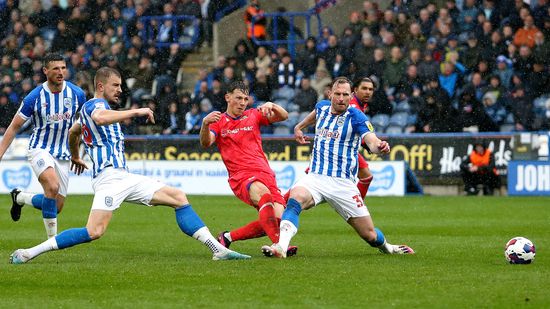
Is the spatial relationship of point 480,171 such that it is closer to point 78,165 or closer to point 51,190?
point 51,190

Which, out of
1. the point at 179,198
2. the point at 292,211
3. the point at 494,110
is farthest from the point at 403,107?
the point at 179,198

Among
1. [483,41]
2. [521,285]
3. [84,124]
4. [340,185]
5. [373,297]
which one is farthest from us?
[483,41]

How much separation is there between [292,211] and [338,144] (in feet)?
2.85

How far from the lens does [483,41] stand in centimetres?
2397

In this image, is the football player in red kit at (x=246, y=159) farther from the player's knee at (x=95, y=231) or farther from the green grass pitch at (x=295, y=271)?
the player's knee at (x=95, y=231)

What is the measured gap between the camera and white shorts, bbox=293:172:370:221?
10.8 metres

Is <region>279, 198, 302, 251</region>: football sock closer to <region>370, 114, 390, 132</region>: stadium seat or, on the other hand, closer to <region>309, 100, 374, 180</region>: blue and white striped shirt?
<region>309, 100, 374, 180</region>: blue and white striped shirt

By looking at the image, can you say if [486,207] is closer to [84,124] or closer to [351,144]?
[351,144]

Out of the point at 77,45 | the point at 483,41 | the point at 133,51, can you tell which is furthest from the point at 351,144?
the point at 77,45

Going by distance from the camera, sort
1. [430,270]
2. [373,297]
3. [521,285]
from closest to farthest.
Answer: [373,297] → [521,285] → [430,270]

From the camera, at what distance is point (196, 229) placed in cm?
1028

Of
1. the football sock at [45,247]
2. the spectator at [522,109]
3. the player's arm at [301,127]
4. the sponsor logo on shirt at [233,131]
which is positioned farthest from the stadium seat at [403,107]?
the football sock at [45,247]

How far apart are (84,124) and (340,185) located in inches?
102

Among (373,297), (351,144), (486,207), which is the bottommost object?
(486,207)
